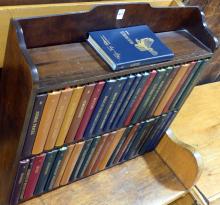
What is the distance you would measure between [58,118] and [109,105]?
152mm

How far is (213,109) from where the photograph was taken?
1665 millimetres

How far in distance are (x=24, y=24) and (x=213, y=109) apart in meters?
1.21

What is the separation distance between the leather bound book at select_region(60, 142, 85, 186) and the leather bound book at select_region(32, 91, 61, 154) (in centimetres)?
12

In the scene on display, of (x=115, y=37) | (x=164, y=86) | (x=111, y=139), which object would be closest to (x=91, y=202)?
(x=111, y=139)

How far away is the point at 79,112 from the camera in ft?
2.70

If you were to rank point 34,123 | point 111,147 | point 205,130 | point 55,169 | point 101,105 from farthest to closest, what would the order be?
point 205,130 → point 111,147 → point 55,169 → point 101,105 → point 34,123

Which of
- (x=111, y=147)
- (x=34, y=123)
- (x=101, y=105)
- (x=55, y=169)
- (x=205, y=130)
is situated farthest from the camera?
(x=205, y=130)

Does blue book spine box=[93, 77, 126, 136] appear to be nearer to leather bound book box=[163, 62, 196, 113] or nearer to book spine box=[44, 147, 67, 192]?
book spine box=[44, 147, 67, 192]

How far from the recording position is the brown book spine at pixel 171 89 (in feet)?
3.16

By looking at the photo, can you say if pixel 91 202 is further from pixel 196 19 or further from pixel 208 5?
pixel 208 5

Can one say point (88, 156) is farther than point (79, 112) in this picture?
Yes

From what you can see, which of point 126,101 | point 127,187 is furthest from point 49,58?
point 127,187

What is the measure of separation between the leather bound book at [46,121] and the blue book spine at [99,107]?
13cm

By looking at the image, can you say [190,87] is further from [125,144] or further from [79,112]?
[79,112]
